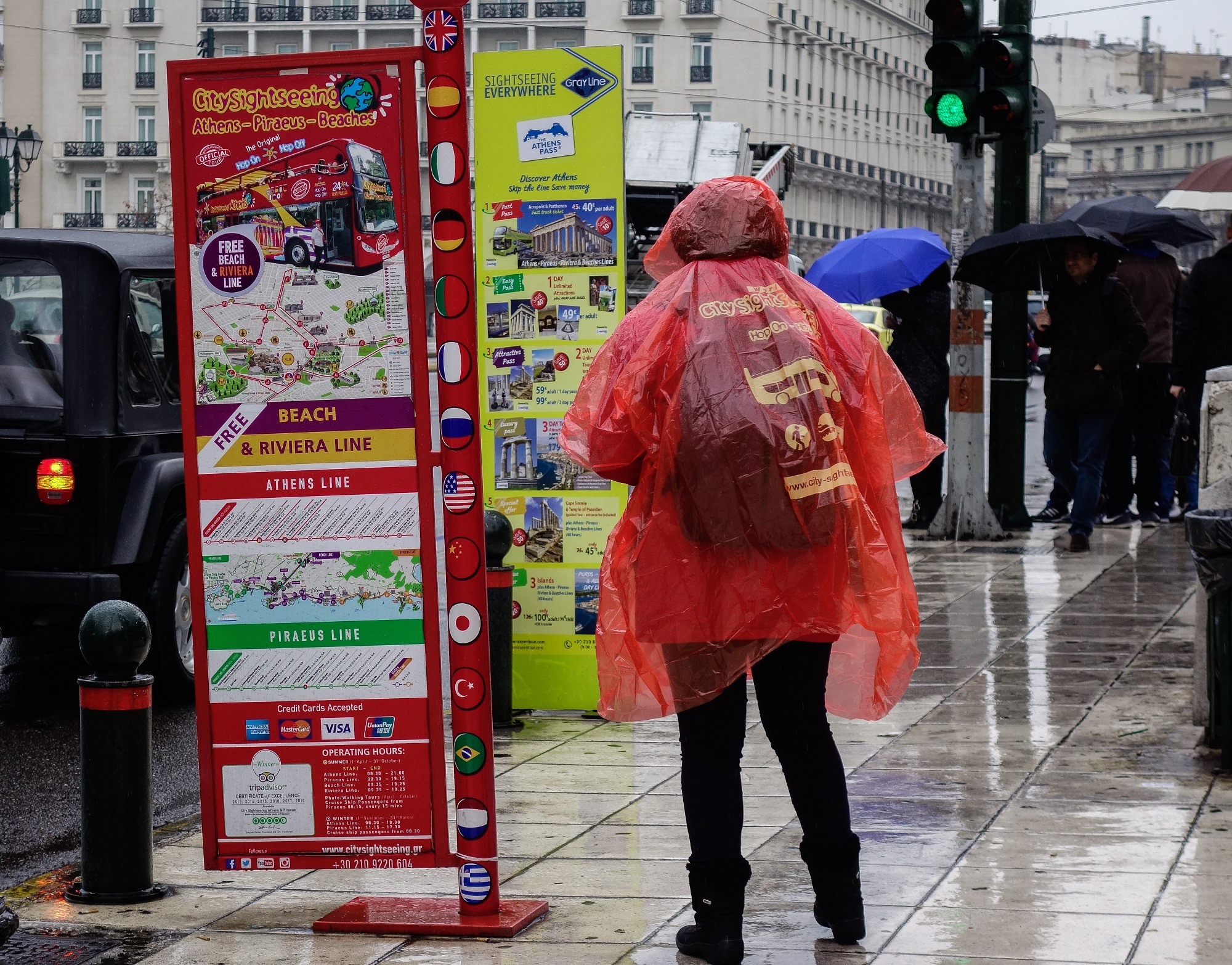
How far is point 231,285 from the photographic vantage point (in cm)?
464

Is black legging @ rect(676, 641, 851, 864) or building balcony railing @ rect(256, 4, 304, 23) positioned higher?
building balcony railing @ rect(256, 4, 304, 23)

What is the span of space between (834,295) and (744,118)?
7823cm

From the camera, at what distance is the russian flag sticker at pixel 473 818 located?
451 centimetres

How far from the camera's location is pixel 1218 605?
A: 19.0 ft

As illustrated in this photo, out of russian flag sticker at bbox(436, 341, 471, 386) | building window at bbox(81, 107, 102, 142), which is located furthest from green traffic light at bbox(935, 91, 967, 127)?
building window at bbox(81, 107, 102, 142)

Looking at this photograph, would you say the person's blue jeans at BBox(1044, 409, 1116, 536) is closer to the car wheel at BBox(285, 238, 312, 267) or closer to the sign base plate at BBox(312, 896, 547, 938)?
the sign base plate at BBox(312, 896, 547, 938)

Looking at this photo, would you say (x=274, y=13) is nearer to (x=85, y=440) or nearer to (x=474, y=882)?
(x=85, y=440)

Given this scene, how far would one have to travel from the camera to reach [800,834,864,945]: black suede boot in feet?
14.1

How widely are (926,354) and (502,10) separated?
8085cm

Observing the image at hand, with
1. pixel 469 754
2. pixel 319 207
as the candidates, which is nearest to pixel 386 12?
pixel 319 207

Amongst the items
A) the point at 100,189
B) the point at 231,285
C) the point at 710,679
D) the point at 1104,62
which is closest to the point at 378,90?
the point at 231,285

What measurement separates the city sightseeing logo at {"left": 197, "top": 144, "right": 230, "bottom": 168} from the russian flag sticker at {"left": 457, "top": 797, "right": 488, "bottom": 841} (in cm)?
177

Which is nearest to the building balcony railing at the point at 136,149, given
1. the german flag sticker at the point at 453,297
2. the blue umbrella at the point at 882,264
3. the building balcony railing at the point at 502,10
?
the building balcony railing at the point at 502,10

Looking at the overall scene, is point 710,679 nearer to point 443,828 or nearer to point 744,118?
point 443,828
